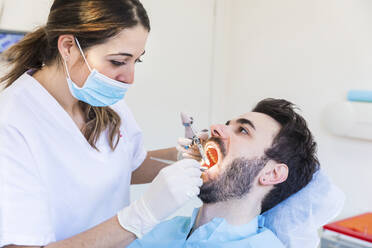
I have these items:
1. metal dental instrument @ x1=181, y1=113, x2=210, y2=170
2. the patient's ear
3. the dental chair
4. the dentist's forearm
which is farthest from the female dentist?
the dental chair

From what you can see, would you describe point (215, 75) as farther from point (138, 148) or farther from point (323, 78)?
point (138, 148)

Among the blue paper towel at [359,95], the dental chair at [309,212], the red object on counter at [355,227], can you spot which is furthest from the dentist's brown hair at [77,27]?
the blue paper towel at [359,95]

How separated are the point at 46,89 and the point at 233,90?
6.70ft

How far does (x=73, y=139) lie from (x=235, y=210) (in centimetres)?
66

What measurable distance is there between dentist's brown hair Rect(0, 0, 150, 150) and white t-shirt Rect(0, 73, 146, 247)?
0.31 feet

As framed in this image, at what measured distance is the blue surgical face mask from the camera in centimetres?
125

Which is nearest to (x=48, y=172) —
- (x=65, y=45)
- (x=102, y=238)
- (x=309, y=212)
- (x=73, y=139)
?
(x=73, y=139)

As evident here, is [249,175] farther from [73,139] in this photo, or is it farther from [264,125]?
[73,139]

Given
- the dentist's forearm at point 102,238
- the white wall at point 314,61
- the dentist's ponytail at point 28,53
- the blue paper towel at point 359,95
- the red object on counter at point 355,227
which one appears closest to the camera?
the dentist's forearm at point 102,238

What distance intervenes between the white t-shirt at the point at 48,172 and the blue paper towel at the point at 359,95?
1.54 metres

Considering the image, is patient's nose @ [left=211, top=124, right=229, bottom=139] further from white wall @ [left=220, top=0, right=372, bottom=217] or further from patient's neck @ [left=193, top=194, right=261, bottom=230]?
white wall @ [left=220, top=0, right=372, bottom=217]

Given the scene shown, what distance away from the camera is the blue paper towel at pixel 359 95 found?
2.38 meters

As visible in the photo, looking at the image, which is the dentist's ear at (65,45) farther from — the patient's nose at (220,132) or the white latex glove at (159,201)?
the patient's nose at (220,132)

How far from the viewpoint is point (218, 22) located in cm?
308
